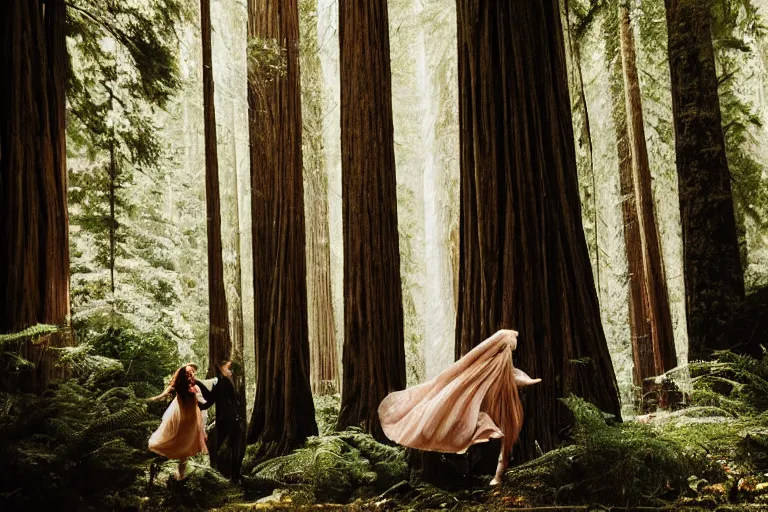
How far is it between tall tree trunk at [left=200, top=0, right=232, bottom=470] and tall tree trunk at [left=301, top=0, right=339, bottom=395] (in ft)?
11.3

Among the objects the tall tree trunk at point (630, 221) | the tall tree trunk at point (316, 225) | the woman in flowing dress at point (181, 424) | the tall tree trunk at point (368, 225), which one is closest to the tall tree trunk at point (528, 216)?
the tall tree trunk at point (368, 225)

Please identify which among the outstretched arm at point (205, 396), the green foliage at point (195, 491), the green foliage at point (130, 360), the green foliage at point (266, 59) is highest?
the green foliage at point (266, 59)

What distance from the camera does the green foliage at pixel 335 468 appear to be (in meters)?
5.50

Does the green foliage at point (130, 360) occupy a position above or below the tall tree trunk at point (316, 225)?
below

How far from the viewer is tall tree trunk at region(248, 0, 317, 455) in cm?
653

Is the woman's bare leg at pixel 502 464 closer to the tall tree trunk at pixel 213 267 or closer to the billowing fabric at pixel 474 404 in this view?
the billowing fabric at pixel 474 404

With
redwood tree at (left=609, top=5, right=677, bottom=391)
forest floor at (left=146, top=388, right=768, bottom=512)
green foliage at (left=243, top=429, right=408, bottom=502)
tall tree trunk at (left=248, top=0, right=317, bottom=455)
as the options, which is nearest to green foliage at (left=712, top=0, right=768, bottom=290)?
redwood tree at (left=609, top=5, right=677, bottom=391)

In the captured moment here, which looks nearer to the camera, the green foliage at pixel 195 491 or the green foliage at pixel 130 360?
the green foliage at pixel 195 491

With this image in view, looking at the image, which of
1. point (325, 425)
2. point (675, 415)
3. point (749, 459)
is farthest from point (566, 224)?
point (325, 425)

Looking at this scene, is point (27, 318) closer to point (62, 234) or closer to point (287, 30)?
point (62, 234)

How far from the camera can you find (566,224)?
5734mm

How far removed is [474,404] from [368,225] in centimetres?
223

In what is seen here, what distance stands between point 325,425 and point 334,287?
6.84m

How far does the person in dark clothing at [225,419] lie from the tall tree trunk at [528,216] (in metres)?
1.92
